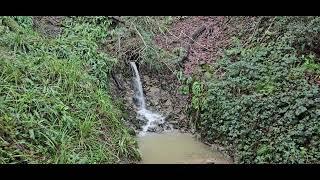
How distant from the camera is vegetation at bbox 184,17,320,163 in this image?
18.7ft

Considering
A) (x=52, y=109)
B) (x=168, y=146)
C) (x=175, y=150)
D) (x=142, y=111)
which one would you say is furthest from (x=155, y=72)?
(x=52, y=109)

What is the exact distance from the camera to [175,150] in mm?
7121

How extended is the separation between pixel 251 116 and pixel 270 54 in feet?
6.34

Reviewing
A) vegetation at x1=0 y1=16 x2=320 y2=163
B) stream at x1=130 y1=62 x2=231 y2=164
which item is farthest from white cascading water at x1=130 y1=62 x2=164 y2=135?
vegetation at x1=0 y1=16 x2=320 y2=163

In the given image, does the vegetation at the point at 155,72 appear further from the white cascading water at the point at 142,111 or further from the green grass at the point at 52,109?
the white cascading water at the point at 142,111

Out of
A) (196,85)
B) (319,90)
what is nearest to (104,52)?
(196,85)

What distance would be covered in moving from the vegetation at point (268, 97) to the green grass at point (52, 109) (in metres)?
1.67

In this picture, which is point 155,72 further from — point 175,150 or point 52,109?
point 52,109

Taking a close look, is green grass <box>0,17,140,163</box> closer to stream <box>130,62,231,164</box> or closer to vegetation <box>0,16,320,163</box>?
vegetation <box>0,16,320,163</box>

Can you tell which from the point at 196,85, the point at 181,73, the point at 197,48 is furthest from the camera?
the point at 197,48

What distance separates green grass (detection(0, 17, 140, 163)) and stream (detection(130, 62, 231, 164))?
55 centimetres
